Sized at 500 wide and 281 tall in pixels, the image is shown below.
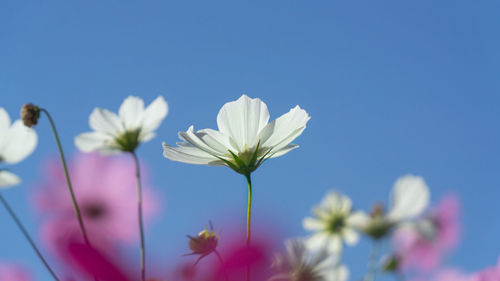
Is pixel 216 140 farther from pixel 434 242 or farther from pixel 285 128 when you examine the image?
pixel 434 242

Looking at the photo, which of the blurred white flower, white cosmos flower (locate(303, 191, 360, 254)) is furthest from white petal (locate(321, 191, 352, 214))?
the blurred white flower

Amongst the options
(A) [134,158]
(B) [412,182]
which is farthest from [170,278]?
(B) [412,182]

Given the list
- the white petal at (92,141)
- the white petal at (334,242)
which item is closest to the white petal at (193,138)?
the white petal at (92,141)

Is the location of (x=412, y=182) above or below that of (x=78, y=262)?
above

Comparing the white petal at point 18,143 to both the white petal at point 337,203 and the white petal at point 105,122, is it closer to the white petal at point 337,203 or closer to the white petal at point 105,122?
the white petal at point 105,122

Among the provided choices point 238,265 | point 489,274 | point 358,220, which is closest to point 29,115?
point 238,265

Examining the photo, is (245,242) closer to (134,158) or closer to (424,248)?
(134,158)
